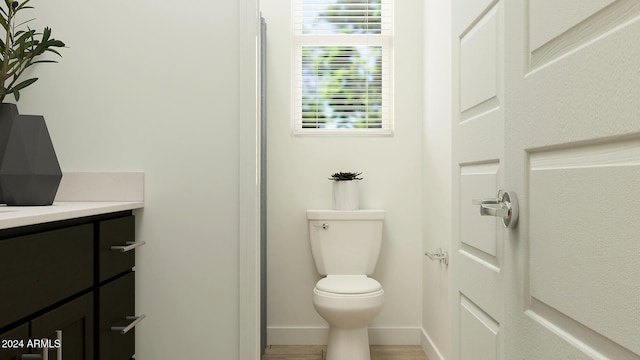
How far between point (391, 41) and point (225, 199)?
1.73m

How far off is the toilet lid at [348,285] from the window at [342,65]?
0.99 metres

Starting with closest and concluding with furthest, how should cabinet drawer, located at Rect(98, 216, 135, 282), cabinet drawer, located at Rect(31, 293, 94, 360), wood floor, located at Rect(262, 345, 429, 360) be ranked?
cabinet drawer, located at Rect(31, 293, 94, 360)
cabinet drawer, located at Rect(98, 216, 135, 282)
wood floor, located at Rect(262, 345, 429, 360)

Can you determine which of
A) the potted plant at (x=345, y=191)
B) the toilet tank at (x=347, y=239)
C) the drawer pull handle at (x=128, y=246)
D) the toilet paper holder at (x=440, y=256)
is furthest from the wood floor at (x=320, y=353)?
the drawer pull handle at (x=128, y=246)

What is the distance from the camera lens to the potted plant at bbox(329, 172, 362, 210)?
9.20ft

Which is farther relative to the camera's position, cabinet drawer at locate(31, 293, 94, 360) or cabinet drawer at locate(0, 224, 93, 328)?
cabinet drawer at locate(31, 293, 94, 360)

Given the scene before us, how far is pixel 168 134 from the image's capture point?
73.2 inches

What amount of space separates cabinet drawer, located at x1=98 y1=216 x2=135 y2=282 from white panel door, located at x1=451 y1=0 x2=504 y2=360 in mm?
1070

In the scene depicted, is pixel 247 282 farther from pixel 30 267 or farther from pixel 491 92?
pixel 491 92

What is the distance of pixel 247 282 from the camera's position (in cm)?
186

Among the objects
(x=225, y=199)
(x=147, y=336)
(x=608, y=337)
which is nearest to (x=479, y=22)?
(x=608, y=337)

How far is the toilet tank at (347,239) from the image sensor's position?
2736mm

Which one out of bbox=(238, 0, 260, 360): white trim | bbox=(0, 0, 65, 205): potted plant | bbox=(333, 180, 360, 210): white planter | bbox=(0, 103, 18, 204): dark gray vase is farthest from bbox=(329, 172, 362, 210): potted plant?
bbox=(0, 103, 18, 204): dark gray vase

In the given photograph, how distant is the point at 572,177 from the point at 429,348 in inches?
88.5

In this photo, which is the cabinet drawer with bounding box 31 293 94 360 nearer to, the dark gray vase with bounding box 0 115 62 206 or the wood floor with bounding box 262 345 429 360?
the dark gray vase with bounding box 0 115 62 206
